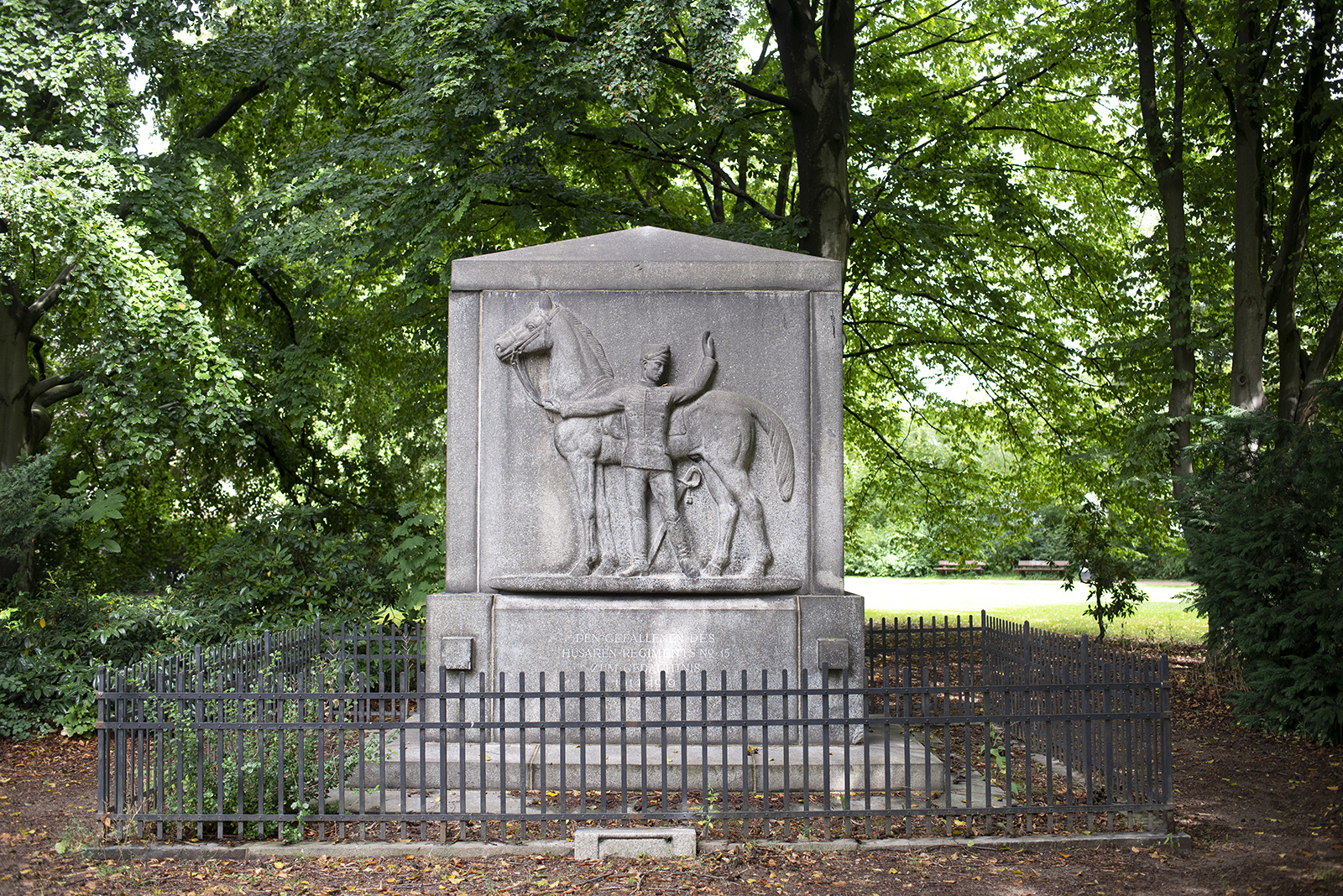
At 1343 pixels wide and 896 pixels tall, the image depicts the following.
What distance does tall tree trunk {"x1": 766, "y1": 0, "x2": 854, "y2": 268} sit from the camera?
43.4 ft

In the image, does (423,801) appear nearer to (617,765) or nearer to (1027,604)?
(617,765)

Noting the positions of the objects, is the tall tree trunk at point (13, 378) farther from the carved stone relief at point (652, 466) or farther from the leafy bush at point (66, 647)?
the carved stone relief at point (652, 466)

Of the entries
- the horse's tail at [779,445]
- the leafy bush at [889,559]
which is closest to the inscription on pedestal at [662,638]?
the horse's tail at [779,445]

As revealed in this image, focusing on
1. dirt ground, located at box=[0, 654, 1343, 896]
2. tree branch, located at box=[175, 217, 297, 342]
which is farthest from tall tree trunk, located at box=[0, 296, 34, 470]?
dirt ground, located at box=[0, 654, 1343, 896]

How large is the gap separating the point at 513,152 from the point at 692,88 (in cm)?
334

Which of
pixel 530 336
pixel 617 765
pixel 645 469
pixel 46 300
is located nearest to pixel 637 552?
pixel 645 469

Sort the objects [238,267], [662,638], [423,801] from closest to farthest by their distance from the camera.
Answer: [423,801] → [662,638] → [238,267]

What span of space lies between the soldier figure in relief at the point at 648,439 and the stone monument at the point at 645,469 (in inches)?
0.5

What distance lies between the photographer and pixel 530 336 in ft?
25.5

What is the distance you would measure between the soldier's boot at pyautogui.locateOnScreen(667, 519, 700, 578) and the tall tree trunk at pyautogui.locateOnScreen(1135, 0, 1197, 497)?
800 centimetres

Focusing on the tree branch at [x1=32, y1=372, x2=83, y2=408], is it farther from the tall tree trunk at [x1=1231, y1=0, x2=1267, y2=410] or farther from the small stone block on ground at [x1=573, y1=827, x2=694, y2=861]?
the tall tree trunk at [x1=1231, y1=0, x2=1267, y2=410]

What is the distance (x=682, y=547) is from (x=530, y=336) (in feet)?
6.24

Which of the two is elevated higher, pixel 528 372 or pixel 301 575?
pixel 528 372

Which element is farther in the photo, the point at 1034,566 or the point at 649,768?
the point at 1034,566
